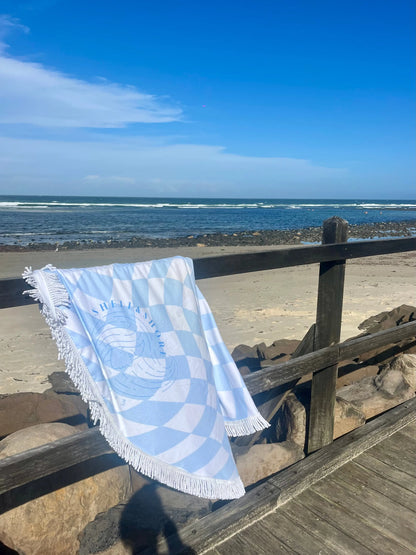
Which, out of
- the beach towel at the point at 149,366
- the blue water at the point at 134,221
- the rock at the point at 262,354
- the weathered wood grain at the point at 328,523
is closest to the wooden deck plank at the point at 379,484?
the weathered wood grain at the point at 328,523

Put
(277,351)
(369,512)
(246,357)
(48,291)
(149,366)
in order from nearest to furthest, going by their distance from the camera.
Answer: (48,291) → (149,366) → (369,512) → (277,351) → (246,357)

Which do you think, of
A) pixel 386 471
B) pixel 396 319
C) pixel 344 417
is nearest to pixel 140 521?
pixel 386 471

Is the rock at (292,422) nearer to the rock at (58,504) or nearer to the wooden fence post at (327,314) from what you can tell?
the wooden fence post at (327,314)

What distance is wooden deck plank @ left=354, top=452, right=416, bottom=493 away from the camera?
259cm

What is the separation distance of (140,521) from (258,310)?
5562mm

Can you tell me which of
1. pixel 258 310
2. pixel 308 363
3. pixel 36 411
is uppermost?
pixel 308 363

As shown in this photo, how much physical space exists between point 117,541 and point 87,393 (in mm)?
892

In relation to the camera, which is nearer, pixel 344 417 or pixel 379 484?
pixel 379 484

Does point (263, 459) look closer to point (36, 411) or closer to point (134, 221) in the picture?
point (36, 411)

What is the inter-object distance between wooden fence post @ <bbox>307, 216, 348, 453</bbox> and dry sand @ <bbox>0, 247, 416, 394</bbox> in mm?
Answer: 2674

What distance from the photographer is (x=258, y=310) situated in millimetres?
7758

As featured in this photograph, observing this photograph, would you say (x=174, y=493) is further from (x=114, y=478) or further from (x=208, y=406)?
(x=208, y=406)

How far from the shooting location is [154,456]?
1838mm

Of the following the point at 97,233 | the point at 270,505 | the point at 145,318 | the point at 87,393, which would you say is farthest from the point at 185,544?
the point at 97,233
